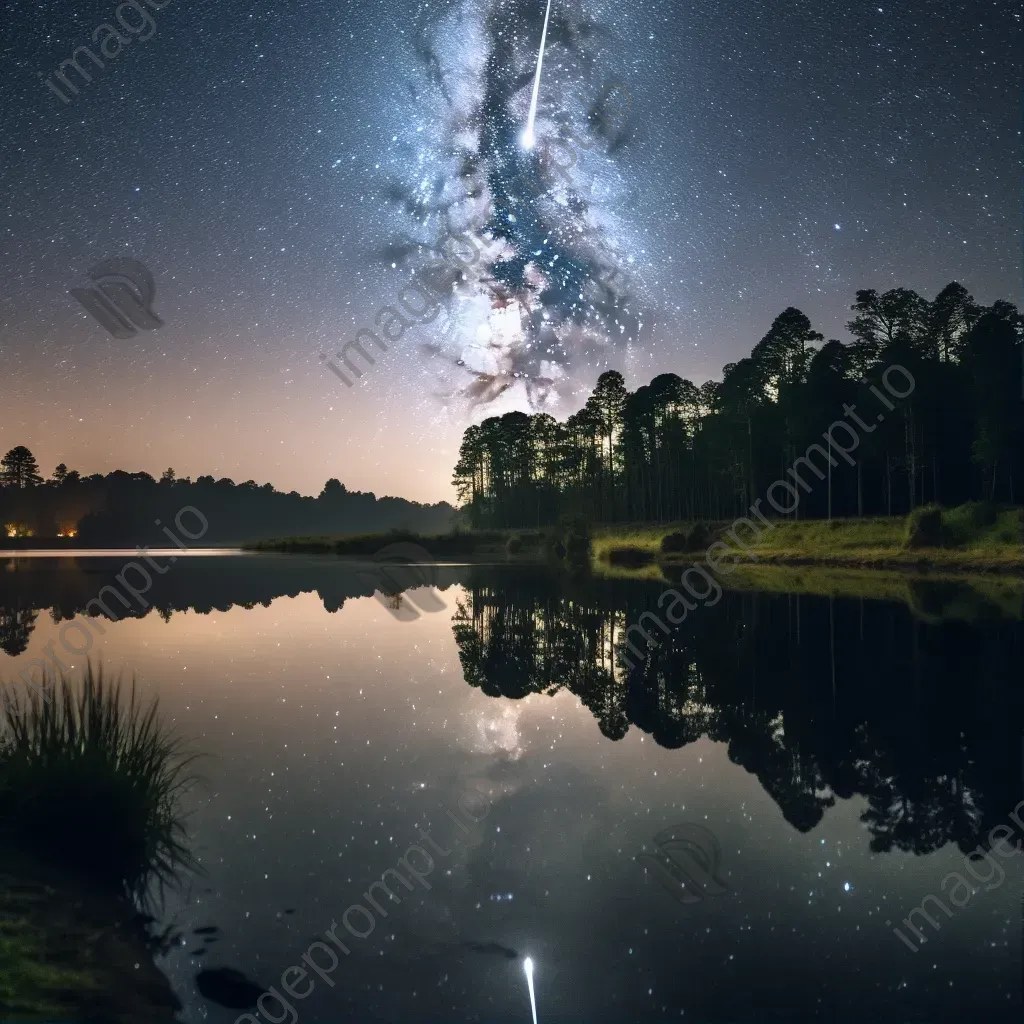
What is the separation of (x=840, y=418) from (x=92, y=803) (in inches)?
2440

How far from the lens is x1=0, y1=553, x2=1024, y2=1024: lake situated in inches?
183

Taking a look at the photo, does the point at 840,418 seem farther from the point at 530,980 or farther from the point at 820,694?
the point at 530,980

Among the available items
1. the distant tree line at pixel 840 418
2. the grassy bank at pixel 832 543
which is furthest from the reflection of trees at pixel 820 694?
the distant tree line at pixel 840 418

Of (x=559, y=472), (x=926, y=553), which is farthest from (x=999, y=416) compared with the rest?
(x=559, y=472)

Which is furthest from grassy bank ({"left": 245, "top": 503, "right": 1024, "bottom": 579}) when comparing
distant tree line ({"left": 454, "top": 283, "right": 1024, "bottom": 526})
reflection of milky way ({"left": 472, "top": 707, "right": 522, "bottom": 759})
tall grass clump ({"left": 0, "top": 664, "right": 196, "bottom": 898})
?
tall grass clump ({"left": 0, "top": 664, "right": 196, "bottom": 898})

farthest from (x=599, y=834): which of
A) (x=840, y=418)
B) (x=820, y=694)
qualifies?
(x=840, y=418)

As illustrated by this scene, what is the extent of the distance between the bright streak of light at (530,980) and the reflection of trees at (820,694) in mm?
3461

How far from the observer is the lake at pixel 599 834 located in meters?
4.64

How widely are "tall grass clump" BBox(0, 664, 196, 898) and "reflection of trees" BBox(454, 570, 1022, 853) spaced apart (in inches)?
228

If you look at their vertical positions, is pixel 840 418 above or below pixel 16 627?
above

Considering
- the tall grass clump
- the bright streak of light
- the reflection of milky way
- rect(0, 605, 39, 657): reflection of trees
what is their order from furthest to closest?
rect(0, 605, 39, 657): reflection of trees
the reflection of milky way
the tall grass clump
the bright streak of light

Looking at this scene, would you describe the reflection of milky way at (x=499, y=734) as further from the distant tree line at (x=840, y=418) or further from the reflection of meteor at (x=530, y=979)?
the distant tree line at (x=840, y=418)

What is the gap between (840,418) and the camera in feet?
197

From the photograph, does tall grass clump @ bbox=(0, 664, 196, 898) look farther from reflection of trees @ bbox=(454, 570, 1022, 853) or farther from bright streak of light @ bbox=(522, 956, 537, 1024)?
reflection of trees @ bbox=(454, 570, 1022, 853)
